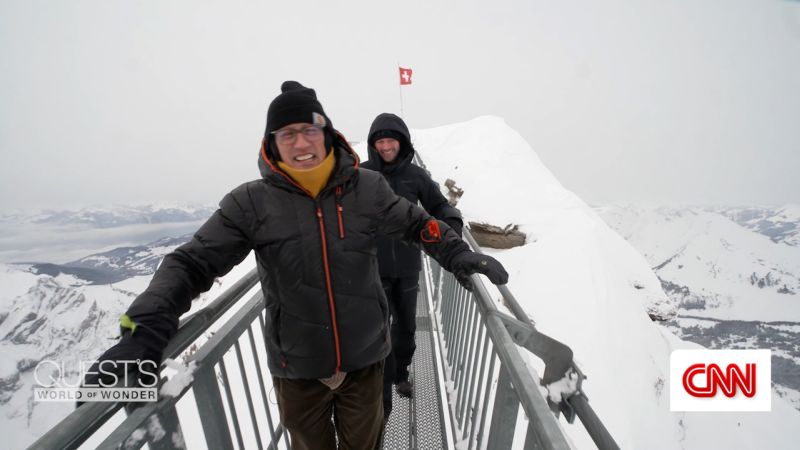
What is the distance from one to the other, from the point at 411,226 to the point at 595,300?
26.8 feet

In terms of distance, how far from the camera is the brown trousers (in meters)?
1.86

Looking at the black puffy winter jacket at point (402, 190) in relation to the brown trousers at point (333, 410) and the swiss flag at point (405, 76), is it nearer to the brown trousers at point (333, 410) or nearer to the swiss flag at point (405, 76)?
the brown trousers at point (333, 410)

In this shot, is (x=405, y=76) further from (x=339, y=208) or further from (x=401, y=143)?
(x=339, y=208)

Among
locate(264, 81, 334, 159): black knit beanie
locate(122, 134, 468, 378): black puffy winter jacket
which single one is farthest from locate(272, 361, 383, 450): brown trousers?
locate(264, 81, 334, 159): black knit beanie

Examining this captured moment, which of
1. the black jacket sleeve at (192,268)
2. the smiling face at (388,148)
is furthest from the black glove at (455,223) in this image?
the black jacket sleeve at (192,268)

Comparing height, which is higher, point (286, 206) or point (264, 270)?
point (286, 206)

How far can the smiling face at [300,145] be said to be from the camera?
68.9 inches

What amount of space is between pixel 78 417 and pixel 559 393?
165cm

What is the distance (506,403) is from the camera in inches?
62.2

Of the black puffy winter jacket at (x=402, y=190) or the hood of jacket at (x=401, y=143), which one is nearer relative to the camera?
the black puffy winter jacket at (x=402, y=190)

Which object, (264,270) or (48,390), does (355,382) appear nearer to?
(264,270)

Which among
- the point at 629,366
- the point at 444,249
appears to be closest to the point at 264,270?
the point at 444,249

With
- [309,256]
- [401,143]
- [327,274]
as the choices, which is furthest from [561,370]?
[401,143]

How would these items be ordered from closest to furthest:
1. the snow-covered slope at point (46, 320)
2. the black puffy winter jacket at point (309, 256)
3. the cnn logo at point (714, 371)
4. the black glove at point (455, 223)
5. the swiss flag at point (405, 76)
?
the black puffy winter jacket at point (309, 256) < the black glove at point (455, 223) < the cnn logo at point (714, 371) < the swiss flag at point (405, 76) < the snow-covered slope at point (46, 320)
